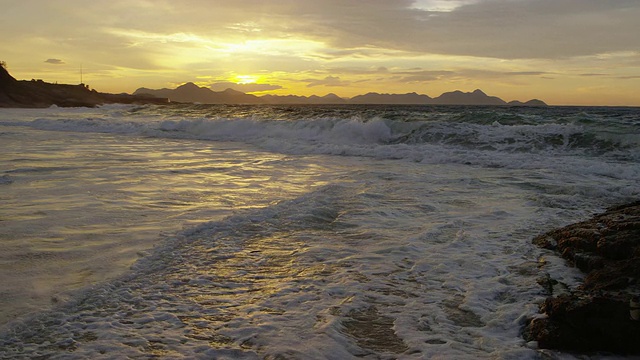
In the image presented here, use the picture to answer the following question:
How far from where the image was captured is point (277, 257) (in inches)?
183

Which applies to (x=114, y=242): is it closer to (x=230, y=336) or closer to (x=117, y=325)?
(x=117, y=325)

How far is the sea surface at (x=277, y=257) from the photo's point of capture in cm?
303

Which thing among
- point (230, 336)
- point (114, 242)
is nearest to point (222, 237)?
point (114, 242)

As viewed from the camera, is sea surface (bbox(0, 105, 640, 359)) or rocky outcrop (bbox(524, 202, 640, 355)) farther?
sea surface (bbox(0, 105, 640, 359))

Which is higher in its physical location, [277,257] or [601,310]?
[601,310]

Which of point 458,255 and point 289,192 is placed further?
point 289,192

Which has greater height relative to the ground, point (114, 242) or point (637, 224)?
point (637, 224)

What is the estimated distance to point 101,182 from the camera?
26.5 feet

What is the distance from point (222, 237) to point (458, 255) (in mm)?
2619

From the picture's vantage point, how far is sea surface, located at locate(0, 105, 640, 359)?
9.95 ft

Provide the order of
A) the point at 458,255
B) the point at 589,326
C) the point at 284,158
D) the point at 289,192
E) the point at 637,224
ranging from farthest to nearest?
the point at 284,158, the point at 289,192, the point at 458,255, the point at 637,224, the point at 589,326

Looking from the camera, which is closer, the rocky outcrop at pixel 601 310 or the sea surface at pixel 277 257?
the rocky outcrop at pixel 601 310

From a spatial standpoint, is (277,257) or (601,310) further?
(277,257)

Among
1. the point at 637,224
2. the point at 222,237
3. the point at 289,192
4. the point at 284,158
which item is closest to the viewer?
the point at 637,224
